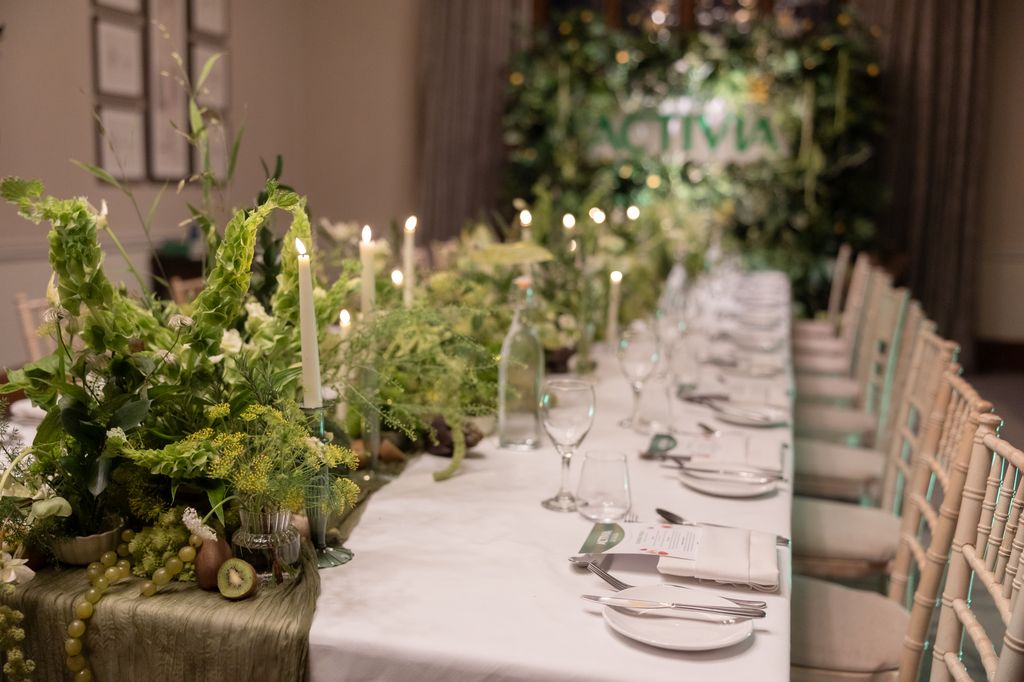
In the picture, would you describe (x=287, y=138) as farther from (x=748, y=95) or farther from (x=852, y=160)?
(x=852, y=160)

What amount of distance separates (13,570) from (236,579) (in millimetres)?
242

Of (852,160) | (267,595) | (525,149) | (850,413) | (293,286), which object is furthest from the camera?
(525,149)

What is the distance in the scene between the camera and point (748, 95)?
20.9ft

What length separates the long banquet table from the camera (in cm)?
108

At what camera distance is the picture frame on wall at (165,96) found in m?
5.54

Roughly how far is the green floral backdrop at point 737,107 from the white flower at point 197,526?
4985 mm

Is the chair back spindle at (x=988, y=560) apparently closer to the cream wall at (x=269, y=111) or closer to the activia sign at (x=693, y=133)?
the cream wall at (x=269, y=111)

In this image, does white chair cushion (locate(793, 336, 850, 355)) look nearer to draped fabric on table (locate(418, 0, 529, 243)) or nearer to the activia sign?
the activia sign

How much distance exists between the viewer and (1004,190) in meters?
6.56

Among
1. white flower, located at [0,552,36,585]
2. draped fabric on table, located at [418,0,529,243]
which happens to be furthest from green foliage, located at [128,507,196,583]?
draped fabric on table, located at [418,0,529,243]

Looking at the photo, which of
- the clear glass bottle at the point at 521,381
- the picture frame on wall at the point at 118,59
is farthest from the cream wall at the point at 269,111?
the clear glass bottle at the point at 521,381

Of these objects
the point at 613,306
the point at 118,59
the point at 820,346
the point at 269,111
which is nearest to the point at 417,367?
the point at 613,306

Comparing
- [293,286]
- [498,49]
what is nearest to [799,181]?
[498,49]

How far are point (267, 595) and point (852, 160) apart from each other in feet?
18.5
